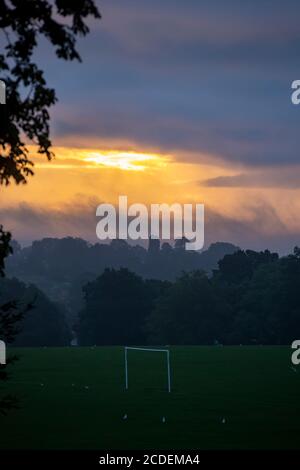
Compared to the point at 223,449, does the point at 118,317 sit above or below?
above

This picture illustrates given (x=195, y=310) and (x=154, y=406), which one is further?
(x=195, y=310)

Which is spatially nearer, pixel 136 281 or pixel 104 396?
pixel 104 396

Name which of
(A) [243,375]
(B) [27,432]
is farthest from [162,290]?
(B) [27,432]

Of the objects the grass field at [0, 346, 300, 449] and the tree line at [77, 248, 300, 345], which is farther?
the tree line at [77, 248, 300, 345]

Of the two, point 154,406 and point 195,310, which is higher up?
point 195,310

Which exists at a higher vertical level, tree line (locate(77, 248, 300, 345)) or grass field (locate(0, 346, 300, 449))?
tree line (locate(77, 248, 300, 345))

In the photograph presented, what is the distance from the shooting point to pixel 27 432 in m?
36.8

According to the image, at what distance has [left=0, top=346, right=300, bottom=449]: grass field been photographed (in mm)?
34188

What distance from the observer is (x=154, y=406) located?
46.0 m

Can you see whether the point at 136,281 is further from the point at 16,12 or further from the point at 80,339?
the point at 16,12

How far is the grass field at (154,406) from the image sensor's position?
34.2 metres

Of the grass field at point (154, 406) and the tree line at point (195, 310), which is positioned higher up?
the tree line at point (195, 310)

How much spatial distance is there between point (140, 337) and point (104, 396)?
261ft
